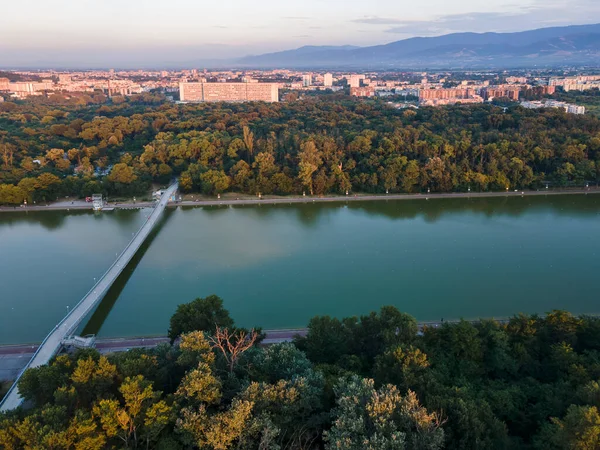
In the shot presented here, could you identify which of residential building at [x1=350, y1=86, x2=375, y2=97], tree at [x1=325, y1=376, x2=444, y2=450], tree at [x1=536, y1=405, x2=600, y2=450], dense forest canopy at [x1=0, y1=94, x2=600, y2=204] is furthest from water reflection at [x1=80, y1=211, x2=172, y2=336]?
residential building at [x1=350, y1=86, x2=375, y2=97]

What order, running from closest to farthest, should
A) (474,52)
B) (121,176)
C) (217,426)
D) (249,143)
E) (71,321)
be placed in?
(217,426) < (71,321) < (121,176) < (249,143) < (474,52)

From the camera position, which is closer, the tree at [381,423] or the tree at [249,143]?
the tree at [381,423]

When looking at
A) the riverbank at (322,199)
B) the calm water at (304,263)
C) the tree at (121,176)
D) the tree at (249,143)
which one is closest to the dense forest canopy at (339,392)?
the calm water at (304,263)

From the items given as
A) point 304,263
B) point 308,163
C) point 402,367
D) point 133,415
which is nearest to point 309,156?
point 308,163

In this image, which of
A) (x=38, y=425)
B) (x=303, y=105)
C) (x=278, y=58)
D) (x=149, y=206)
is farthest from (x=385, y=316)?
(x=278, y=58)

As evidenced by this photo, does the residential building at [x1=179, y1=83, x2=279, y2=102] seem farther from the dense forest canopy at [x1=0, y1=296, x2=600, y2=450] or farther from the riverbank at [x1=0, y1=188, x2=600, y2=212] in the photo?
the dense forest canopy at [x1=0, y1=296, x2=600, y2=450]

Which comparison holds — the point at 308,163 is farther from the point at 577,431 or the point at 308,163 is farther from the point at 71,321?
the point at 577,431

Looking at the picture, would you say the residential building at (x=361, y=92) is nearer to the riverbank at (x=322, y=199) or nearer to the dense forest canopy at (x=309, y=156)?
the dense forest canopy at (x=309, y=156)
